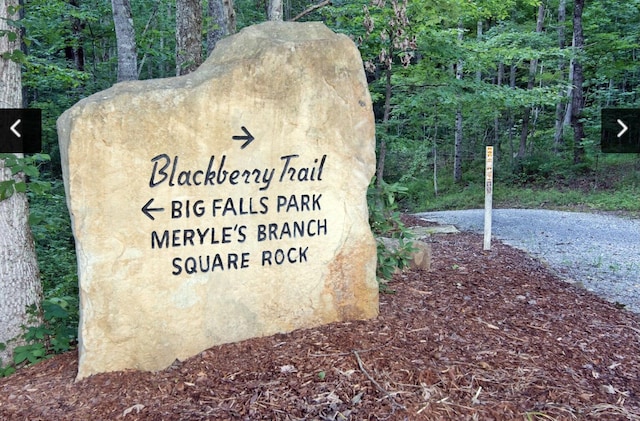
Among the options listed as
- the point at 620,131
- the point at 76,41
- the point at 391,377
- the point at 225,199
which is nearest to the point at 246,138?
the point at 225,199

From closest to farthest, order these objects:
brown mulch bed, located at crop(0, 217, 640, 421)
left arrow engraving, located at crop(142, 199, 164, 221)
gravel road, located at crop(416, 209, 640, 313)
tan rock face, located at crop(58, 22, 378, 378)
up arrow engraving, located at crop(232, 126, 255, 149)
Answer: brown mulch bed, located at crop(0, 217, 640, 421)
tan rock face, located at crop(58, 22, 378, 378)
left arrow engraving, located at crop(142, 199, 164, 221)
up arrow engraving, located at crop(232, 126, 255, 149)
gravel road, located at crop(416, 209, 640, 313)

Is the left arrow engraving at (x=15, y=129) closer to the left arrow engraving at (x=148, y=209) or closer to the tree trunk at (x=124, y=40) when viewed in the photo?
the left arrow engraving at (x=148, y=209)

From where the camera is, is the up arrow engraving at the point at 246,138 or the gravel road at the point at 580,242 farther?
the gravel road at the point at 580,242

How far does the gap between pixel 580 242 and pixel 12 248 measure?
9.03 m

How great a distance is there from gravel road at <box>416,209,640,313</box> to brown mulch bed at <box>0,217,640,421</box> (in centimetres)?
191

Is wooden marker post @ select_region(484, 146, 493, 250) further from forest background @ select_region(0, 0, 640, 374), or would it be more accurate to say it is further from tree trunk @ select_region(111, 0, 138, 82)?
tree trunk @ select_region(111, 0, 138, 82)

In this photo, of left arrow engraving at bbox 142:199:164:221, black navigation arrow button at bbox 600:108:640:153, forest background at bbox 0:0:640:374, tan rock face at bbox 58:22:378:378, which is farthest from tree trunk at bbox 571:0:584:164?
left arrow engraving at bbox 142:199:164:221

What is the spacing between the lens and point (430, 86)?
1219 cm

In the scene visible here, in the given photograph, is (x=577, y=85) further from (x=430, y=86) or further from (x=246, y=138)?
(x=246, y=138)

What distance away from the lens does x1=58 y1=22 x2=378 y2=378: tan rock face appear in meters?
3.63

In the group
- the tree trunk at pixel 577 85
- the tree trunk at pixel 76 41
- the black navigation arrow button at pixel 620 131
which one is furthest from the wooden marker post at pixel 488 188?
the tree trunk at pixel 577 85

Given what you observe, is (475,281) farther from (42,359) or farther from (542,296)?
(42,359)

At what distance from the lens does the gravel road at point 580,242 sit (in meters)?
6.76

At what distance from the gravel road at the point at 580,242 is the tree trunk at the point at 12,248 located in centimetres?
588
